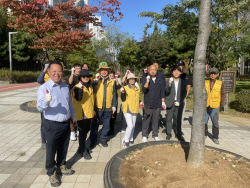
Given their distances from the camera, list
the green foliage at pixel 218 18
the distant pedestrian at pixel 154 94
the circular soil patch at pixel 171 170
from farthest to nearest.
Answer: the green foliage at pixel 218 18, the distant pedestrian at pixel 154 94, the circular soil patch at pixel 171 170

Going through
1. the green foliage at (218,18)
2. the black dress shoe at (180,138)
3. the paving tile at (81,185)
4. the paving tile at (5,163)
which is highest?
the green foliage at (218,18)

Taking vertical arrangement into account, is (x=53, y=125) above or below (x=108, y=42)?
below

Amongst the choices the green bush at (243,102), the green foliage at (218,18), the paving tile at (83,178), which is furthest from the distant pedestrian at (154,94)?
the green bush at (243,102)

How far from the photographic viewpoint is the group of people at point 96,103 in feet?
8.73

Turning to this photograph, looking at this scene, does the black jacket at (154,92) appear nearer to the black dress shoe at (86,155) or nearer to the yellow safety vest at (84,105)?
the yellow safety vest at (84,105)

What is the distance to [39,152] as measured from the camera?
13.0 feet

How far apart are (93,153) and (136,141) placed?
47.5 inches

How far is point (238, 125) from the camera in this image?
652 cm

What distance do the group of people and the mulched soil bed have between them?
1067 millimetres

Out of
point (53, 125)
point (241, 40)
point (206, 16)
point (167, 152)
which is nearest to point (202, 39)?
point (206, 16)

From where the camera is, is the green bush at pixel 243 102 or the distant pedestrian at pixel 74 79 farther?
the green bush at pixel 243 102

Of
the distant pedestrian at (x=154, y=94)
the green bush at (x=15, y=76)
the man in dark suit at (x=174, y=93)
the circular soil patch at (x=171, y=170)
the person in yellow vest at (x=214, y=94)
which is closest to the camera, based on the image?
the circular soil patch at (x=171, y=170)

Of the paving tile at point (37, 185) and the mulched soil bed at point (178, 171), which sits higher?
the mulched soil bed at point (178, 171)

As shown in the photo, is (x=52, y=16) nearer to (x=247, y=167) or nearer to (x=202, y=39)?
(x=202, y=39)
